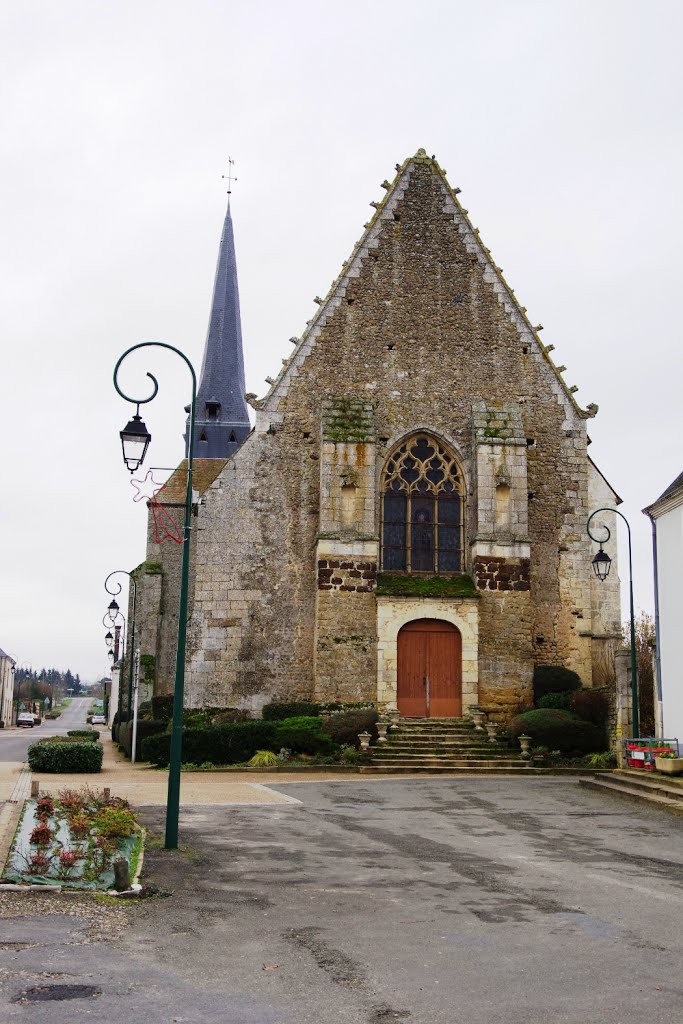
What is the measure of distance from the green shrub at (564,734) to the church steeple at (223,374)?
23.8 m

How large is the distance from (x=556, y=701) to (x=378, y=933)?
1632 centimetres

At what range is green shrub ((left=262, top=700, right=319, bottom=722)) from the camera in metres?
22.6

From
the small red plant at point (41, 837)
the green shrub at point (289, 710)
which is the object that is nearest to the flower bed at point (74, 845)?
the small red plant at point (41, 837)

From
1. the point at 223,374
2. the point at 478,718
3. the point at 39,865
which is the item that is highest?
the point at 223,374

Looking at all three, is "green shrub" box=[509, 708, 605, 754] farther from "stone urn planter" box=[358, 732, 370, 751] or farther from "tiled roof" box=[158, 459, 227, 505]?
"tiled roof" box=[158, 459, 227, 505]

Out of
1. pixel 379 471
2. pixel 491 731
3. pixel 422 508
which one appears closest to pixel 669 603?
pixel 491 731

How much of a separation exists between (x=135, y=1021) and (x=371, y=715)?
55.6ft

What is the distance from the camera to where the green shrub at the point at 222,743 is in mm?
20891

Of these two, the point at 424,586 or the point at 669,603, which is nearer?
the point at 669,603

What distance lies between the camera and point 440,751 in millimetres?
21156

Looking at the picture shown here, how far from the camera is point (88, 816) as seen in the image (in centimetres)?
1031

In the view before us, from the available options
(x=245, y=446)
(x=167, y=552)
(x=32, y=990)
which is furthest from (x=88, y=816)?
(x=167, y=552)

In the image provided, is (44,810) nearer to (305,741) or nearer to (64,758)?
(64,758)

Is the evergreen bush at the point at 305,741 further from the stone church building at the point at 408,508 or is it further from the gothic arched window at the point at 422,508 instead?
the gothic arched window at the point at 422,508
